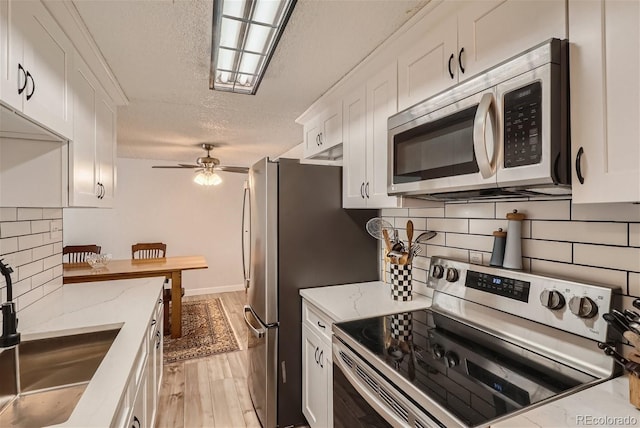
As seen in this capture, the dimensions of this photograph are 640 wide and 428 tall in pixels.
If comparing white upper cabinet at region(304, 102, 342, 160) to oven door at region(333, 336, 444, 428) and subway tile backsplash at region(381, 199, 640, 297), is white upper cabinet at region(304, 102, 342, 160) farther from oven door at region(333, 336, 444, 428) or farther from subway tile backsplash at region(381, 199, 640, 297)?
oven door at region(333, 336, 444, 428)

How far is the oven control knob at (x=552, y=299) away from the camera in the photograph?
1127 millimetres

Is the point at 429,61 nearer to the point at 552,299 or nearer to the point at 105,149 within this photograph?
the point at 552,299

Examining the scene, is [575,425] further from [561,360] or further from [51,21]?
[51,21]

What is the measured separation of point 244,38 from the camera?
155 cm

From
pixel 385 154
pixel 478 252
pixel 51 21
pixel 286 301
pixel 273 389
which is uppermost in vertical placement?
pixel 51 21

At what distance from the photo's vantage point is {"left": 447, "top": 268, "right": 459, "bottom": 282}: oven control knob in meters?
1.59

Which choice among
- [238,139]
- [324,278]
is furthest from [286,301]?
[238,139]

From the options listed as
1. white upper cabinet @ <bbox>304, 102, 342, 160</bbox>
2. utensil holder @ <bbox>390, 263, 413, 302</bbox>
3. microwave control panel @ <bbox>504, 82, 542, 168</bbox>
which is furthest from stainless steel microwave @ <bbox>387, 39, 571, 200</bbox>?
white upper cabinet @ <bbox>304, 102, 342, 160</bbox>

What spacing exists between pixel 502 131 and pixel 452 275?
0.83 metres

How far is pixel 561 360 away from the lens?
110cm

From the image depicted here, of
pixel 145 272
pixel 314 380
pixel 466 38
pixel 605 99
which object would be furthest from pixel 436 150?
pixel 145 272

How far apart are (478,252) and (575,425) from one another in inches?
35.2

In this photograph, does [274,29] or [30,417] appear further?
[274,29]

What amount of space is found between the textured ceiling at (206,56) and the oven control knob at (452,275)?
4.07 feet
